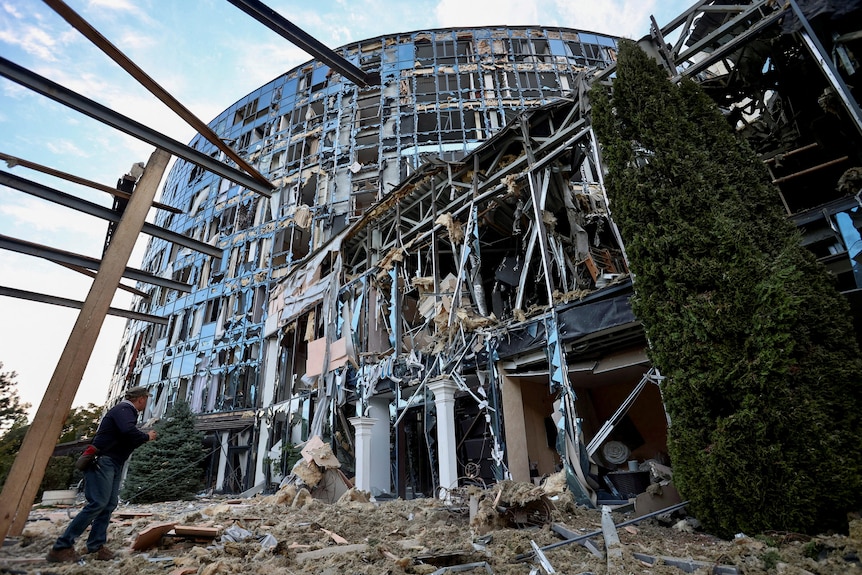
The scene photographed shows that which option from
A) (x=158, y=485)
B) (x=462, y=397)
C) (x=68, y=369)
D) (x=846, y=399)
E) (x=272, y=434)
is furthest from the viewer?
(x=272, y=434)

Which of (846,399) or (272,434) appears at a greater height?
(272,434)

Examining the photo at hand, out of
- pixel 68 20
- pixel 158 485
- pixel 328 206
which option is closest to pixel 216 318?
pixel 328 206

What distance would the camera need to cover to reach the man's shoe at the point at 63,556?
4.11 metres

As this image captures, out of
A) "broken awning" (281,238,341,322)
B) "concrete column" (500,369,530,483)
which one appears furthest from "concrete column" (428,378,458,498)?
"broken awning" (281,238,341,322)

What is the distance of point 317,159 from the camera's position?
1081 inches

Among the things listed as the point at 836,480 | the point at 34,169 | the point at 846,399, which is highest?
the point at 34,169

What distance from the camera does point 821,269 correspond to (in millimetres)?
5109

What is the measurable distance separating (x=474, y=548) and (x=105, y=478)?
383 cm

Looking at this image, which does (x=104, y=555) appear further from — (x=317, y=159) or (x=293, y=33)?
(x=317, y=159)

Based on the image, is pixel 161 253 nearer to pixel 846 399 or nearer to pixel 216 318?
pixel 216 318

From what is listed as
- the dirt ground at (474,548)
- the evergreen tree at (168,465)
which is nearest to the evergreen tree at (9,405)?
the evergreen tree at (168,465)

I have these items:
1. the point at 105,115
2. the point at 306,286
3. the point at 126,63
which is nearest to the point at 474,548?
the point at 126,63

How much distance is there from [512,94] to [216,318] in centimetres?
2194

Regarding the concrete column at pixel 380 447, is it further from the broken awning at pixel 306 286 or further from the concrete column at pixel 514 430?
the broken awning at pixel 306 286
